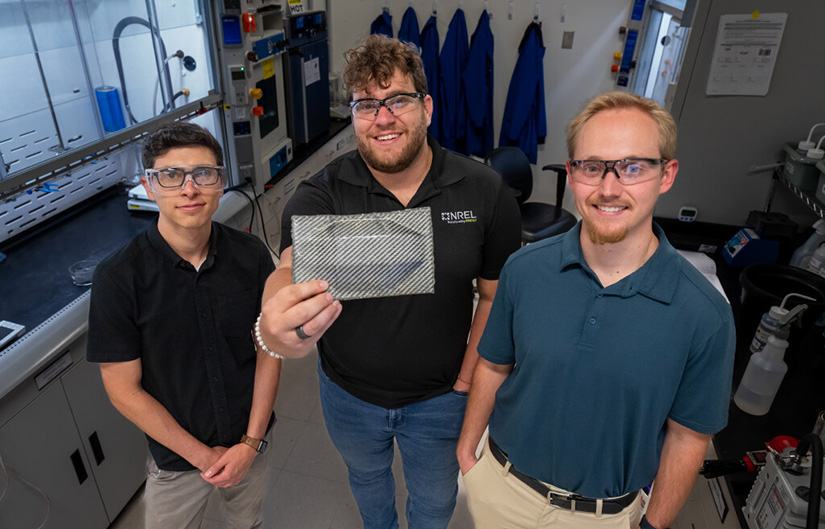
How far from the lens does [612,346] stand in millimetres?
991

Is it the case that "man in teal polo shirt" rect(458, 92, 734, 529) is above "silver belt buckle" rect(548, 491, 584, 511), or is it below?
above

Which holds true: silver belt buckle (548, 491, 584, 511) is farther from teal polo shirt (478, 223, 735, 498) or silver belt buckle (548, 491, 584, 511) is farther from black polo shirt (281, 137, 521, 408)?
black polo shirt (281, 137, 521, 408)

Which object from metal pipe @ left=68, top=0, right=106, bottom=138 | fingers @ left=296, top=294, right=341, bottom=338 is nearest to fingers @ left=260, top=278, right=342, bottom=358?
fingers @ left=296, top=294, right=341, bottom=338

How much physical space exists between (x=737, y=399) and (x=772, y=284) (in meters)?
0.55

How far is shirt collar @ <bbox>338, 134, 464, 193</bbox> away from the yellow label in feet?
5.64

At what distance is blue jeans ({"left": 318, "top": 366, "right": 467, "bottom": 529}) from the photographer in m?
1.42

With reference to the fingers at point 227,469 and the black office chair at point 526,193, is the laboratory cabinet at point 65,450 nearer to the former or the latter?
the fingers at point 227,469

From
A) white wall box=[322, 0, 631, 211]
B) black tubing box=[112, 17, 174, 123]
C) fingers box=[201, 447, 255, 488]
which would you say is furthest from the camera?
white wall box=[322, 0, 631, 211]

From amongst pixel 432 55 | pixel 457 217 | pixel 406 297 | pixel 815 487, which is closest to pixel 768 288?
pixel 815 487

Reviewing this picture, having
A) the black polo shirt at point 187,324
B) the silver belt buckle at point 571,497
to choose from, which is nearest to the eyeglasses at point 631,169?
the silver belt buckle at point 571,497

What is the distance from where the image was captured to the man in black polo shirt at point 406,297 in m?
1.22

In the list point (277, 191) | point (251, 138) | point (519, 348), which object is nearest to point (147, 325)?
point (519, 348)

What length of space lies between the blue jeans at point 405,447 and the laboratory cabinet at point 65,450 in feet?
2.67

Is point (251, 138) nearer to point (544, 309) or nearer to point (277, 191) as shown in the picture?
point (277, 191)
